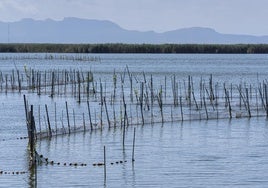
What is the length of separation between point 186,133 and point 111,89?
70.9 ft

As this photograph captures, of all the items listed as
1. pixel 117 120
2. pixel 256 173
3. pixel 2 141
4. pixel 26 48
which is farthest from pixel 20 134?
pixel 26 48

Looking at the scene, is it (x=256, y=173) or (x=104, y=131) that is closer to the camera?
(x=256, y=173)

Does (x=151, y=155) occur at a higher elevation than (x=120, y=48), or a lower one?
lower

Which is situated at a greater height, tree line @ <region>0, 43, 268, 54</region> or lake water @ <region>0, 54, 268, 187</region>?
tree line @ <region>0, 43, 268, 54</region>

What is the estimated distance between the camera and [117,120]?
32.4 m

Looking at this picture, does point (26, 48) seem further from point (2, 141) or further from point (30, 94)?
point (2, 141)

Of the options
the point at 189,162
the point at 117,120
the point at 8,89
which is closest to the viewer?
the point at 189,162

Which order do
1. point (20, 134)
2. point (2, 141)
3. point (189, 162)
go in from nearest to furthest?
point (189, 162)
point (2, 141)
point (20, 134)

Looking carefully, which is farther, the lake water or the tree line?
the tree line

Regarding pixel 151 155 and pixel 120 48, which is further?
pixel 120 48

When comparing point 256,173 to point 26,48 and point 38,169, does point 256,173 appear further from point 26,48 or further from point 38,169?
point 26,48

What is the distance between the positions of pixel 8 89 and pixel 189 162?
90.4 ft

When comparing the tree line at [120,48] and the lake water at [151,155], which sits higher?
the tree line at [120,48]

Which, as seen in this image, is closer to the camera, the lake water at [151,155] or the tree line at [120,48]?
the lake water at [151,155]
